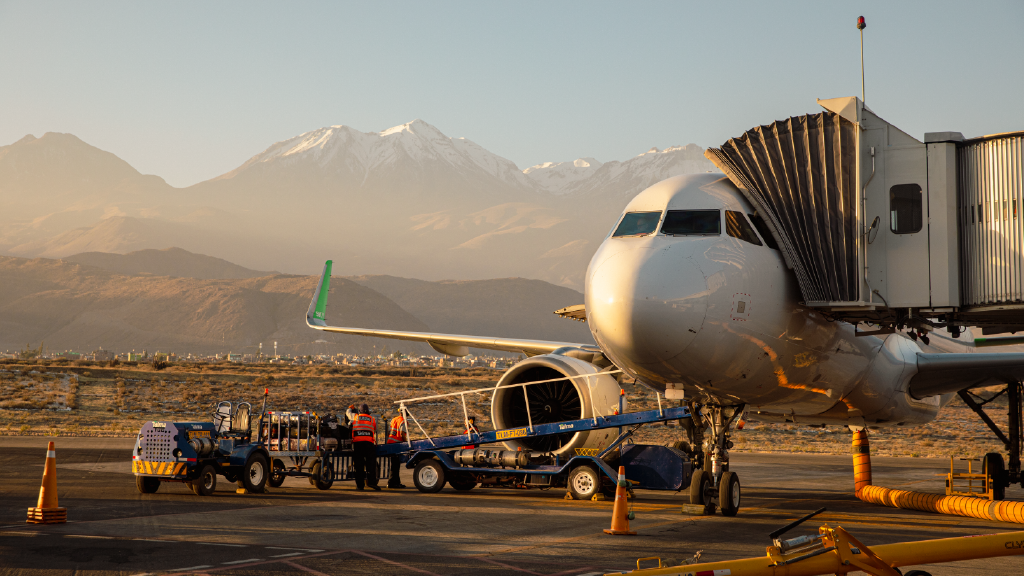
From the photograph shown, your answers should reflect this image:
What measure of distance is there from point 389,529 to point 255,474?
5817 mm

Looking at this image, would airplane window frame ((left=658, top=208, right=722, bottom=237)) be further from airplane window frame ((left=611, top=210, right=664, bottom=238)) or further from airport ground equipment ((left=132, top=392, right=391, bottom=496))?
airport ground equipment ((left=132, top=392, right=391, bottom=496))

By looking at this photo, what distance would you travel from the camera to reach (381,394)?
6262cm

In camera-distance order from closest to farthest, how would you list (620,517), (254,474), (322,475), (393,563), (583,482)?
(393,563)
(620,517)
(583,482)
(254,474)
(322,475)

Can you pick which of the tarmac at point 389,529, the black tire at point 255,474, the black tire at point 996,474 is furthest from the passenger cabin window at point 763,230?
the black tire at point 255,474

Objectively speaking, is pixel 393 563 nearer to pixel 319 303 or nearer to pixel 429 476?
pixel 429 476

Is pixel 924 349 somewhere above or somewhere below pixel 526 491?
above

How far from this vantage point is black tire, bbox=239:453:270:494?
16234mm

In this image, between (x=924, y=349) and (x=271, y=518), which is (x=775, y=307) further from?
(x=271, y=518)

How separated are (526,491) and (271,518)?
22.5 feet

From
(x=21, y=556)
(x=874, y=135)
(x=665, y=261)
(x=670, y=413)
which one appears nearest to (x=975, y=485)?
(x=670, y=413)

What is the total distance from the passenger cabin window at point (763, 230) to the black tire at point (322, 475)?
9.47 m

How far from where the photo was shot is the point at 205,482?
15.8m

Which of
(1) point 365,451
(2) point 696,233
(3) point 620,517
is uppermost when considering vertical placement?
(2) point 696,233

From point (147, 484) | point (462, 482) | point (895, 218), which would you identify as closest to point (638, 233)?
point (895, 218)
